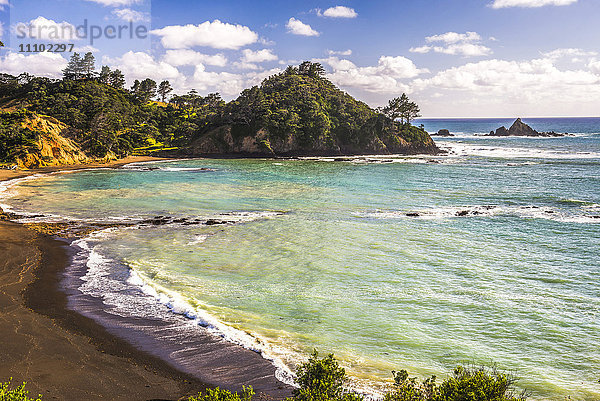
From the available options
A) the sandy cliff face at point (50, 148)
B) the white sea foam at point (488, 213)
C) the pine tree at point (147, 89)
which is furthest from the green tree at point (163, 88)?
the white sea foam at point (488, 213)

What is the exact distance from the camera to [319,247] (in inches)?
913

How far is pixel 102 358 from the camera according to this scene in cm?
1130

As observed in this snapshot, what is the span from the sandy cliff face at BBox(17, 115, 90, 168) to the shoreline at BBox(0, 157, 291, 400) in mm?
56318

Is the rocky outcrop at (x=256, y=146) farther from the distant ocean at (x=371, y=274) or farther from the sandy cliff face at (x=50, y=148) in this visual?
the distant ocean at (x=371, y=274)

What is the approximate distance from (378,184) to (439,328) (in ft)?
122

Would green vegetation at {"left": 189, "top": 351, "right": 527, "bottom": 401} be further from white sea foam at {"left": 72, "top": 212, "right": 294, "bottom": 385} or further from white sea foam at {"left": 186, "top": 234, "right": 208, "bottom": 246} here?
white sea foam at {"left": 186, "top": 234, "right": 208, "bottom": 246}

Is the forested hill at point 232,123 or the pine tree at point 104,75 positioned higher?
the pine tree at point 104,75

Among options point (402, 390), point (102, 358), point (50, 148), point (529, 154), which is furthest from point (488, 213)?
point (529, 154)

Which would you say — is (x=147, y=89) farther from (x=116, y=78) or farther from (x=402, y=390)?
(x=402, y=390)

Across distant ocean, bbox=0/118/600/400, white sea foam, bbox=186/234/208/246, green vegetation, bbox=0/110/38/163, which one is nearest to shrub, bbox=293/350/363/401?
distant ocean, bbox=0/118/600/400

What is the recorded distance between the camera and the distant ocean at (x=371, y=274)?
40.5 feet

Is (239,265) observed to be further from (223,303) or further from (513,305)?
(513,305)

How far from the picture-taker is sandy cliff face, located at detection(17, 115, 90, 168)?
62.8m

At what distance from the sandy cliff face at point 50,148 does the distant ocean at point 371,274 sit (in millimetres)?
24099
